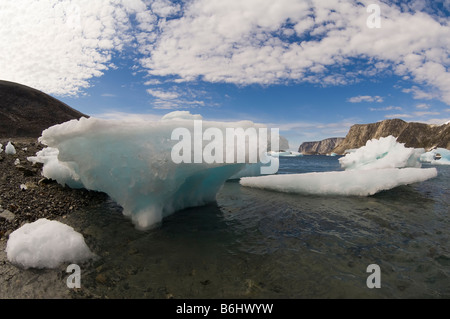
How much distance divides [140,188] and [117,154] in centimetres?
97

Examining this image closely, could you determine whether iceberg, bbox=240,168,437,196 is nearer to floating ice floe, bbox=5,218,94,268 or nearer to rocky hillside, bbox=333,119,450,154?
floating ice floe, bbox=5,218,94,268

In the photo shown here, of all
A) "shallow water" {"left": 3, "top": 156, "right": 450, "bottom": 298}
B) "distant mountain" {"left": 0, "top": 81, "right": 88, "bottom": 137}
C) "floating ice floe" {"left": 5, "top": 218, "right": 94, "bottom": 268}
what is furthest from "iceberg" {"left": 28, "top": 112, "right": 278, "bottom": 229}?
"distant mountain" {"left": 0, "top": 81, "right": 88, "bottom": 137}

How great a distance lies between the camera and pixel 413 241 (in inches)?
204

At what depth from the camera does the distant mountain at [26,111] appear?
35.4m

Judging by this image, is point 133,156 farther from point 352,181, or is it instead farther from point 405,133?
point 405,133

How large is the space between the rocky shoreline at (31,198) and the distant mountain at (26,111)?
107 feet

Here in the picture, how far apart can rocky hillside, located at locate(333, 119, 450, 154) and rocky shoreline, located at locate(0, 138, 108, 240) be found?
96.3m

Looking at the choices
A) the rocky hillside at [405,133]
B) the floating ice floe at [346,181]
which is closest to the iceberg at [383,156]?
the floating ice floe at [346,181]

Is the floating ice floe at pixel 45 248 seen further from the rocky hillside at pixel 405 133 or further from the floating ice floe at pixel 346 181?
the rocky hillside at pixel 405 133

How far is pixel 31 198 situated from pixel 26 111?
152 feet

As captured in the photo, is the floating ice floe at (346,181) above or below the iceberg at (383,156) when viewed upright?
below

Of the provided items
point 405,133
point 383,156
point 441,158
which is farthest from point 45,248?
point 405,133

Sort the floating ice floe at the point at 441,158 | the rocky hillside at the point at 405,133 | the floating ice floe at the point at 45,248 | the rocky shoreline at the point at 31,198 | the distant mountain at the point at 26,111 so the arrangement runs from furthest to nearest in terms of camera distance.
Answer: the rocky hillside at the point at 405,133, the distant mountain at the point at 26,111, the floating ice floe at the point at 441,158, the rocky shoreline at the point at 31,198, the floating ice floe at the point at 45,248
